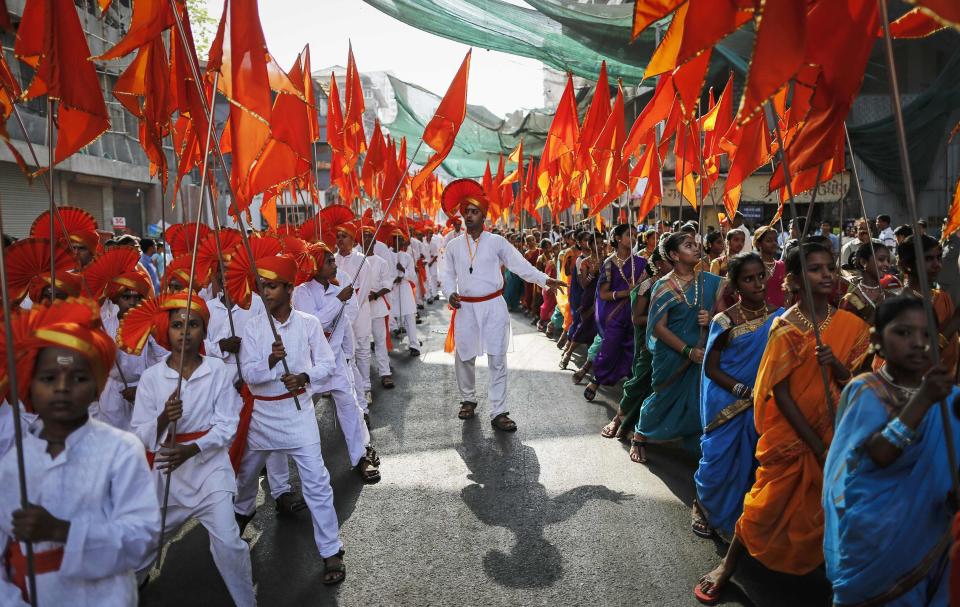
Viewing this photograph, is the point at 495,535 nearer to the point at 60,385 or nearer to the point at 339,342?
the point at 339,342

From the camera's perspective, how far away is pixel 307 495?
3992 millimetres

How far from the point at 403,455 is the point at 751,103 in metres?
4.22

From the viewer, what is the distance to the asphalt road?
3758 mm

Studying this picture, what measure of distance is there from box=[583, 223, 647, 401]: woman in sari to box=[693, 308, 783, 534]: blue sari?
11.7 ft

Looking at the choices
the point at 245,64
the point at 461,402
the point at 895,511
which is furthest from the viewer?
the point at 461,402

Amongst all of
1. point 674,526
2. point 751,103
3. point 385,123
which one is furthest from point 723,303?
point 385,123

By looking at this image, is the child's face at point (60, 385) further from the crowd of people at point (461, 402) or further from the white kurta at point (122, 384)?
the white kurta at point (122, 384)

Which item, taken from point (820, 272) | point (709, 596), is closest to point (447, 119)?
point (820, 272)

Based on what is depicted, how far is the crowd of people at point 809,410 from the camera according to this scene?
2529 millimetres

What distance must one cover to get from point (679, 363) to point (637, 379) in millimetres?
816

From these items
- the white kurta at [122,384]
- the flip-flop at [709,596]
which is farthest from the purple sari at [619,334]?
the white kurta at [122,384]

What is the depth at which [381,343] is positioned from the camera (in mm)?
9203

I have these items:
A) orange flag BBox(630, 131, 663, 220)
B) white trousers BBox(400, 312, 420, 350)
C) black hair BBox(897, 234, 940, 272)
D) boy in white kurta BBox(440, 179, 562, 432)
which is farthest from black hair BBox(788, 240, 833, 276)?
white trousers BBox(400, 312, 420, 350)

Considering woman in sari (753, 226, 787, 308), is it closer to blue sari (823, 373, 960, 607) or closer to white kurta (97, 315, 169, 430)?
blue sari (823, 373, 960, 607)
